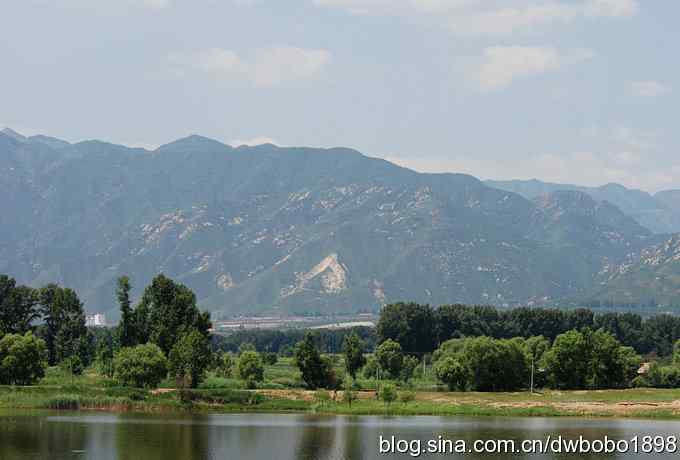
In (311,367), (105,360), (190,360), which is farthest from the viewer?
(105,360)

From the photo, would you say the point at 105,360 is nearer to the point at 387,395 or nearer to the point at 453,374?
the point at 387,395

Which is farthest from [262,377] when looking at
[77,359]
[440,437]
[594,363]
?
[440,437]

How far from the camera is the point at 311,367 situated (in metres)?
149

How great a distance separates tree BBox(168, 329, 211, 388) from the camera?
13375 cm

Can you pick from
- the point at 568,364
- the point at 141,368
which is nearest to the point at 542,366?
the point at 568,364

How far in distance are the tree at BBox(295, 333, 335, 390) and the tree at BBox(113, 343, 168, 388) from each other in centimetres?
2109

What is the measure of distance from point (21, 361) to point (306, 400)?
33.7 metres

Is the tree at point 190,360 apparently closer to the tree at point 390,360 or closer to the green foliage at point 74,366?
the green foliage at point 74,366

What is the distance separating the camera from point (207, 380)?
471 feet

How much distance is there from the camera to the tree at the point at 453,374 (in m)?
149

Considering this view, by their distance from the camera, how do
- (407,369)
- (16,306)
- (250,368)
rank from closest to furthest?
(250,368) < (16,306) < (407,369)

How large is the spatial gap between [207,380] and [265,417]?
29.7 m

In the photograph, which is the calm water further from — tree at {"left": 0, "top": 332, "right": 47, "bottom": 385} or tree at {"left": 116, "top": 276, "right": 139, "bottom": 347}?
tree at {"left": 116, "top": 276, "right": 139, "bottom": 347}

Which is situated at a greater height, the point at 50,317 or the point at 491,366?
the point at 50,317
